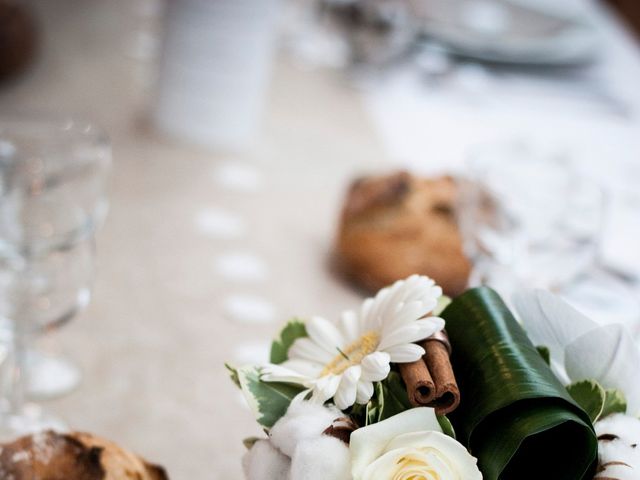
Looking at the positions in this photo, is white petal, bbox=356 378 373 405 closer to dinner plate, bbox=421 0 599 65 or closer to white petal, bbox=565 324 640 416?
white petal, bbox=565 324 640 416

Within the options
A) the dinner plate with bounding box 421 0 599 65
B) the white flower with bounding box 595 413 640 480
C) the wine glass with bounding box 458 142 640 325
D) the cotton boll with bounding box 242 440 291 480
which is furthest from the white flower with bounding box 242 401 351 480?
the dinner plate with bounding box 421 0 599 65

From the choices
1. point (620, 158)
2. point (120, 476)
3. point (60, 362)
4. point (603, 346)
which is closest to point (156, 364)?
point (60, 362)

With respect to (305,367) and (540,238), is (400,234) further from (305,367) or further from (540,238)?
(305,367)

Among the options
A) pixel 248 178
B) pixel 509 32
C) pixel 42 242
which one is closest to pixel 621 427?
pixel 42 242

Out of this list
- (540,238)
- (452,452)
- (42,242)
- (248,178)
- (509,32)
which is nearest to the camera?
(452,452)

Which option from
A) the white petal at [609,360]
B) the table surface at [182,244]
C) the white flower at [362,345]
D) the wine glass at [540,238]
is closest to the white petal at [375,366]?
the white flower at [362,345]

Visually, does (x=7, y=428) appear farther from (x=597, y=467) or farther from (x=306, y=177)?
(x=306, y=177)
